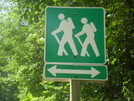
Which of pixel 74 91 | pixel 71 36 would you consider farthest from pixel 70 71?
pixel 71 36

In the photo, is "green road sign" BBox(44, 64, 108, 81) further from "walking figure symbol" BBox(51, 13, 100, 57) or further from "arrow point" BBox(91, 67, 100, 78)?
"walking figure symbol" BBox(51, 13, 100, 57)

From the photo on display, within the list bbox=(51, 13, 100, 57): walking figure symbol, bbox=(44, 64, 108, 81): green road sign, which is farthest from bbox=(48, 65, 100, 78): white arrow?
bbox=(51, 13, 100, 57): walking figure symbol

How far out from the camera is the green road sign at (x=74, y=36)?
204 cm

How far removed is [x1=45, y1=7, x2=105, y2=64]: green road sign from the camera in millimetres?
2043

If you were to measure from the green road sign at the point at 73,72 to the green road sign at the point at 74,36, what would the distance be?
6 centimetres

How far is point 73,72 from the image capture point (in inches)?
78.5

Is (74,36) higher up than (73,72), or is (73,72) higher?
(74,36)

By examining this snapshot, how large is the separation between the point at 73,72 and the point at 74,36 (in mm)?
369

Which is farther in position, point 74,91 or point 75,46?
point 75,46

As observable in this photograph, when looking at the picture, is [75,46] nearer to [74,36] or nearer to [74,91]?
→ [74,36]

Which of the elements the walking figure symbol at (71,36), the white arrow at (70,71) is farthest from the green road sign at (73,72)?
the walking figure symbol at (71,36)

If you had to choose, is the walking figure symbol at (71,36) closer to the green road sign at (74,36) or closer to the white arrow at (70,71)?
the green road sign at (74,36)

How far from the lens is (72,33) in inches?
82.4

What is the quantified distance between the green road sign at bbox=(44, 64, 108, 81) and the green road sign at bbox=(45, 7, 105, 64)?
0.06 metres
